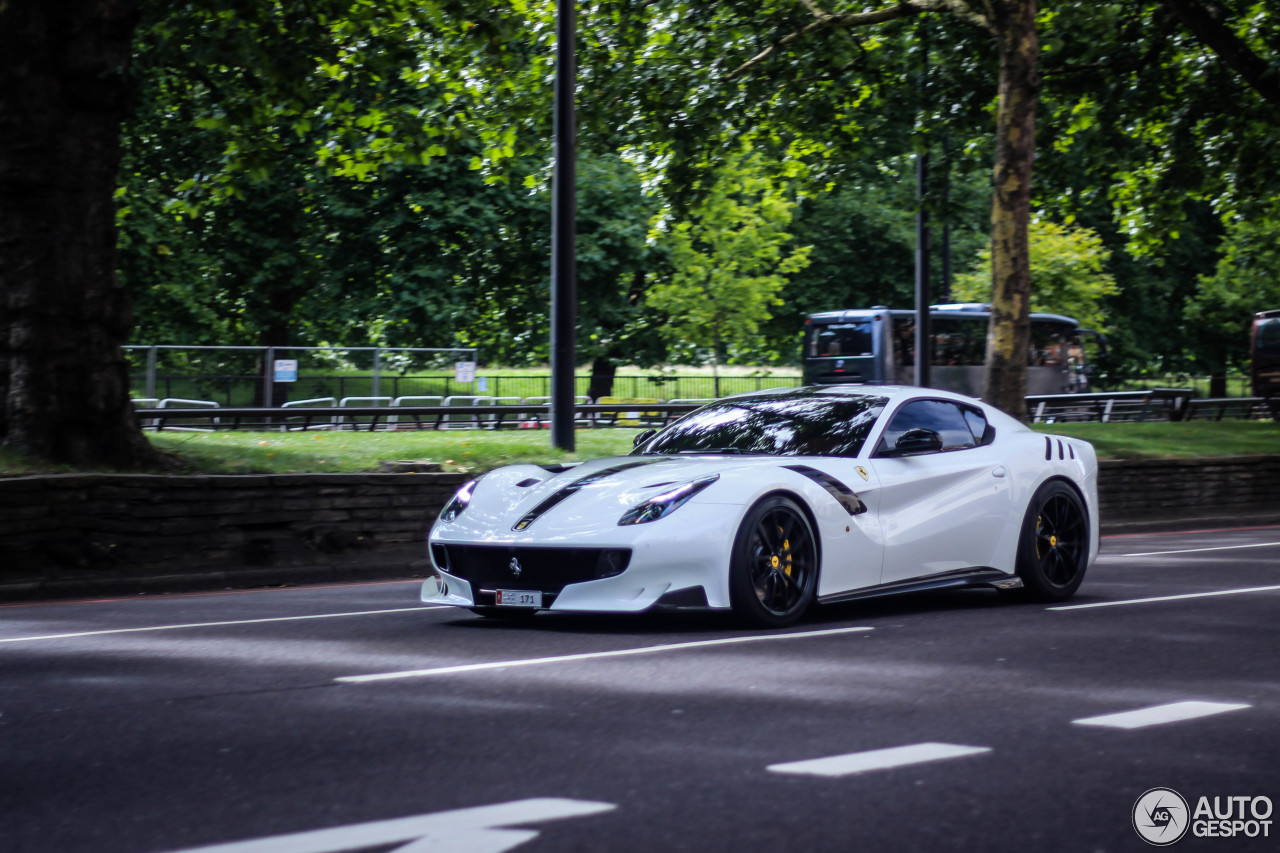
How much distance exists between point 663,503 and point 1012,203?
1372 cm

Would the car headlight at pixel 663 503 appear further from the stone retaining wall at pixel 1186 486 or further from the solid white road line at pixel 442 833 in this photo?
the stone retaining wall at pixel 1186 486

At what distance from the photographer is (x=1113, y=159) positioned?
26141 mm

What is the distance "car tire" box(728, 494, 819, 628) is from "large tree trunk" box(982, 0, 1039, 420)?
40.9ft

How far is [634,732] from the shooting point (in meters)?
5.12

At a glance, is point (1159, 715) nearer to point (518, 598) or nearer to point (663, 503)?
point (663, 503)

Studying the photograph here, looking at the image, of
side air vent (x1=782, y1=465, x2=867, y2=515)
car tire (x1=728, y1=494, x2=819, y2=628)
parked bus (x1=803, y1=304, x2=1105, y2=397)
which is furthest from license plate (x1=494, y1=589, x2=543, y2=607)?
parked bus (x1=803, y1=304, x2=1105, y2=397)

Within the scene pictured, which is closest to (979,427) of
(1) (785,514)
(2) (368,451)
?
(1) (785,514)

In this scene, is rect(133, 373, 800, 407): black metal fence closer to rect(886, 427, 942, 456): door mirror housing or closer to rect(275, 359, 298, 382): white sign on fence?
rect(275, 359, 298, 382): white sign on fence

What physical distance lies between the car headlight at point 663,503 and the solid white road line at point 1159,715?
8.47 ft

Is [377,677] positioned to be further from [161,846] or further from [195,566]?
[195,566]

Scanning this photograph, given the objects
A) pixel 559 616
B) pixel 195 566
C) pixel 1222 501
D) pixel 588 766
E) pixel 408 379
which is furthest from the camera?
pixel 408 379

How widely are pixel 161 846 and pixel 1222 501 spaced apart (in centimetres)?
1909

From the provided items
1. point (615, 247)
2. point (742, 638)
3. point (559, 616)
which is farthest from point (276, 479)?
point (615, 247)

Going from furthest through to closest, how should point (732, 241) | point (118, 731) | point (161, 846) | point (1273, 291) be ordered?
point (1273, 291) < point (732, 241) < point (118, 731) < point (161, 846)
